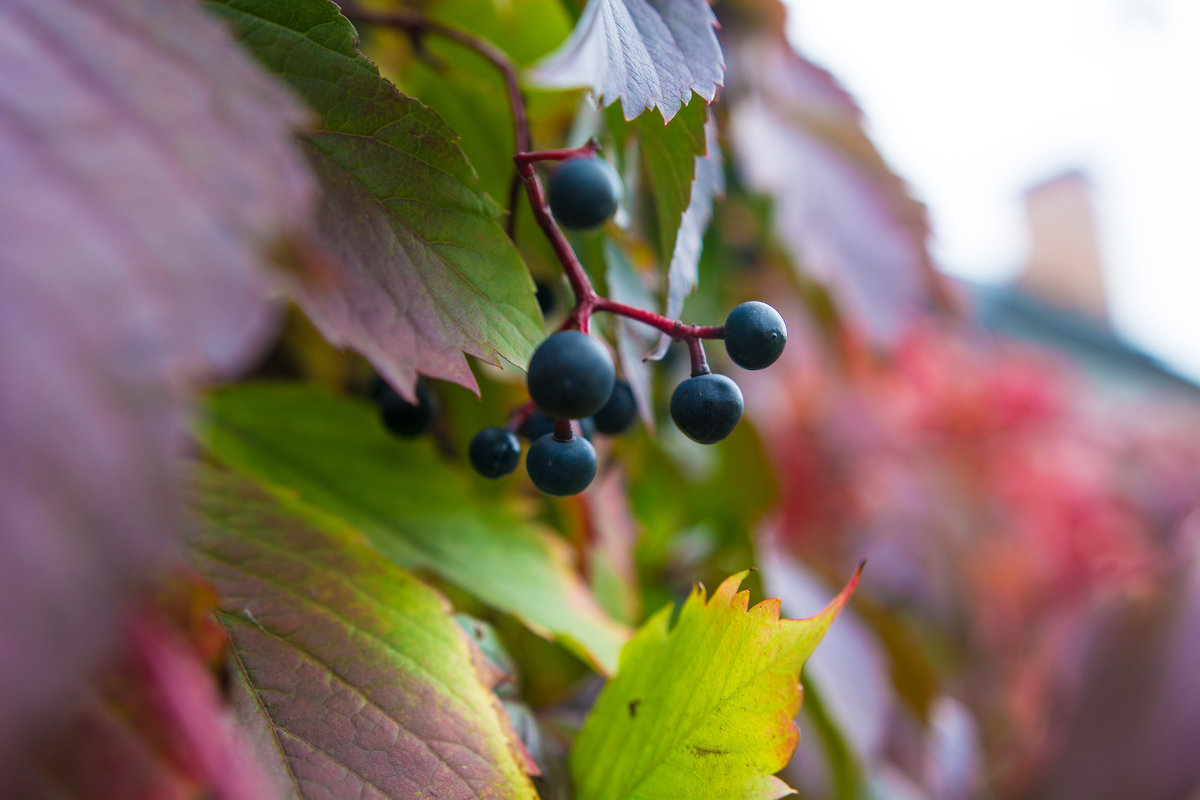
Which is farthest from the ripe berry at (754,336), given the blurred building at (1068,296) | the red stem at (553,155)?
the blurred building at (1068,296)

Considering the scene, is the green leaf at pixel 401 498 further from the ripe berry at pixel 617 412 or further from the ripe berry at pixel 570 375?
the ripe berry at pixel 570 375

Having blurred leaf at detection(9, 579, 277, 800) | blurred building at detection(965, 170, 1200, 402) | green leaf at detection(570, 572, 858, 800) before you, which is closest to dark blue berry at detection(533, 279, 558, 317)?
green leaf at detection(570, 572, 858, 800)

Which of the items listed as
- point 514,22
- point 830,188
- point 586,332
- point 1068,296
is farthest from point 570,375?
point 1068,296

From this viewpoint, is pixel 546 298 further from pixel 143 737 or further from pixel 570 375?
pixel 143 737

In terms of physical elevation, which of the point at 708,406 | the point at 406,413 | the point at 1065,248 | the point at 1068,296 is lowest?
the point at 1068,296

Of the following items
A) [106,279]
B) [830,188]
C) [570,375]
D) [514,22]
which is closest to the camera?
[106,279]

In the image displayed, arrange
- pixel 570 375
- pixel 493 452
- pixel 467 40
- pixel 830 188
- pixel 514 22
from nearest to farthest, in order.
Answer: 1. pixel 570 375
2. pixel 493 452
3. pixel 467 40
4. pixel 514 22
5. pixel 830 188

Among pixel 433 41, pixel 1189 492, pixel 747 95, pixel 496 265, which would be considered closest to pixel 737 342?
pixel 496 265
